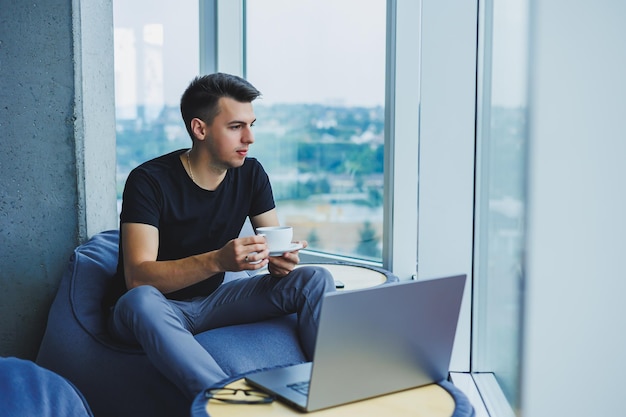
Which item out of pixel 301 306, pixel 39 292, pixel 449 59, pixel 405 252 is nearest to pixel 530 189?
pixel 301 306

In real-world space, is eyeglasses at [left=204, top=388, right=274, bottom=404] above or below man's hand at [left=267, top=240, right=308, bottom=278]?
below

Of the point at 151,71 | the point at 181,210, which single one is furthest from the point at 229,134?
the point at 151,71

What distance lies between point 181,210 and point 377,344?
50.8 inches

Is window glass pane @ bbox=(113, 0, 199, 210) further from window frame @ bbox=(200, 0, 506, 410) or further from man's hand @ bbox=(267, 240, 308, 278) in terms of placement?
man's hand @ bbox=(267, 240, 308, 278)

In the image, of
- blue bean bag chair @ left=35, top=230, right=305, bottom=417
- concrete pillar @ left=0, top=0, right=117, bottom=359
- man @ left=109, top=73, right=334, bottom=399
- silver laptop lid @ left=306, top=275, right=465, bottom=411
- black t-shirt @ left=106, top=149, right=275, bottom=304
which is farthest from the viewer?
concrete pillar @ left=0, top=0, right=117, bottom=359

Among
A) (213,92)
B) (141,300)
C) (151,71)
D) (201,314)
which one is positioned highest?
(151,71)

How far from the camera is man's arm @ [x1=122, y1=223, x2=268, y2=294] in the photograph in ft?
7.32

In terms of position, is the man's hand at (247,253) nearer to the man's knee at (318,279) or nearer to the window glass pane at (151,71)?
the man's knee at (318,279)

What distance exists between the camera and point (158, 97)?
417 centimetres

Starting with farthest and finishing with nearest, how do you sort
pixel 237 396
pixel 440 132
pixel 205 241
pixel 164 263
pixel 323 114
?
pixel 323 114
pixel 440 132
pixel 205 241
pixel 164 263
pixel 237 396

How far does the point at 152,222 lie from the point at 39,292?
2.42ft

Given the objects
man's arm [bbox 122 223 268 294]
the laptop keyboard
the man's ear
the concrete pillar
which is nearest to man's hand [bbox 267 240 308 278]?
man's arm [bbox 122 223 268 294]

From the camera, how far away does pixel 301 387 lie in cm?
162

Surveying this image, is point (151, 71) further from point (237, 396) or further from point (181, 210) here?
point (237, 396)
